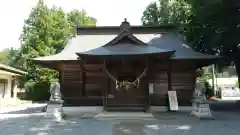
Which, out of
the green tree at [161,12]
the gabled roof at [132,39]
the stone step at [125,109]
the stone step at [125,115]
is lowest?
the stone step at [125,115]

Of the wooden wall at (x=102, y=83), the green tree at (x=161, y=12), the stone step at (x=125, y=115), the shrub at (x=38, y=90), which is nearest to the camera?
the stone step at (x=125, y=115)

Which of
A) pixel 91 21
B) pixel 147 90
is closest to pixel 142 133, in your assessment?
pixel 147 90

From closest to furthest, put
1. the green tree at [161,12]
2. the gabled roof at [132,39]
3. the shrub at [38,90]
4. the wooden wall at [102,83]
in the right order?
the gabled roof at [132,39] → the wooden wall at [102,83] → the shrub at [38,90] → the green tree at [161,12]

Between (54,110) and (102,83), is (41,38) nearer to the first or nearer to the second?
(102,83)

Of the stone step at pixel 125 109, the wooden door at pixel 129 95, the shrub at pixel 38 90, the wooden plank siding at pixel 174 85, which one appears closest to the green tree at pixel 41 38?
the shrub at pixel 38 90

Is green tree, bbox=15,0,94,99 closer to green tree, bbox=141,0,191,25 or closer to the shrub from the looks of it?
the shrub

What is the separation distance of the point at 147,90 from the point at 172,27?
257 inches

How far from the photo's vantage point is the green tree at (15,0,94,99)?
92.0 feet

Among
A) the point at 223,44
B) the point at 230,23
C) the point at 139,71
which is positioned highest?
the point at 230,23

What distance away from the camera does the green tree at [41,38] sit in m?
28.0

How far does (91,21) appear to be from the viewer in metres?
45.6

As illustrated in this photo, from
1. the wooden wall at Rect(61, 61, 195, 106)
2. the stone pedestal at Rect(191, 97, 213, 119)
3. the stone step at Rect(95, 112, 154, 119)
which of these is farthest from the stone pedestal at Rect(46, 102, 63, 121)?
the stone pedestal at Rect(191, 97, 213, 119)

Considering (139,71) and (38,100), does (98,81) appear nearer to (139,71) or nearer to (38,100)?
(139,71)

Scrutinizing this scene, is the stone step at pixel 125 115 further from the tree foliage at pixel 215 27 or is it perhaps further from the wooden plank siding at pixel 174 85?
the tree foliage at pixel 215 27
